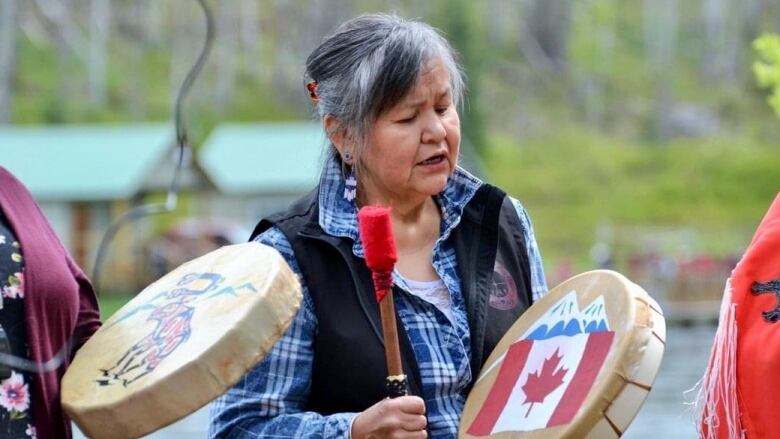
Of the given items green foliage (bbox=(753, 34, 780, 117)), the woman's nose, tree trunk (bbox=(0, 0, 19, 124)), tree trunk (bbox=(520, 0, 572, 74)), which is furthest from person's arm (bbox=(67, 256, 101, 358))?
tree trunk (bbox=(520, 0, 572, 74))

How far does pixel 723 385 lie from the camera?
2521 mm

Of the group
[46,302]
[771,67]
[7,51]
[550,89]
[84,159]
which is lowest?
[550,89]

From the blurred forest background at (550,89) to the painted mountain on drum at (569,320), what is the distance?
126 feet

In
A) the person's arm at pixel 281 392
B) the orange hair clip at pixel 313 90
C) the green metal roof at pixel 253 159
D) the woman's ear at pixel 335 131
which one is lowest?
the green metal roof at pixel 253 159

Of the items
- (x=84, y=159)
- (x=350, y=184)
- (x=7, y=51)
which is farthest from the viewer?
(x=7, y=51)

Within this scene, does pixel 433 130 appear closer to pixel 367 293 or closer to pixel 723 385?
pixel 367 293

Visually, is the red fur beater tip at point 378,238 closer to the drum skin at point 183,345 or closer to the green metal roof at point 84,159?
the drum skin at point 183,345

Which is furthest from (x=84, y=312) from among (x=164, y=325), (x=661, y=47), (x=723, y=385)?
(x=661, y=47)

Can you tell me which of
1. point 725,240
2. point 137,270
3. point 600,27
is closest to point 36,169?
point 137,270

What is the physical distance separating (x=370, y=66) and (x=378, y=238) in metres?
0.32

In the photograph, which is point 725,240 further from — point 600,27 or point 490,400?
point 490,400

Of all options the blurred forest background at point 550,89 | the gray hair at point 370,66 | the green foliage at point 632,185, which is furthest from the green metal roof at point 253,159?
the gray hair at point 370,66

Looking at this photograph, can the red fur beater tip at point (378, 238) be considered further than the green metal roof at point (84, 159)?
No

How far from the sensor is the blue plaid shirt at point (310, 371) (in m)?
2.45
